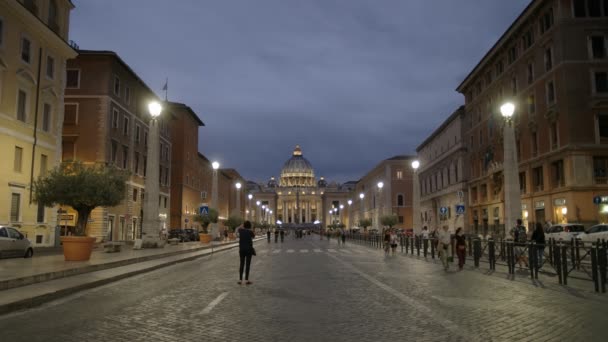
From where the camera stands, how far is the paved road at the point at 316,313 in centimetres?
768

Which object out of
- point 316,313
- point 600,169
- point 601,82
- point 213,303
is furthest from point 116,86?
point 316,313

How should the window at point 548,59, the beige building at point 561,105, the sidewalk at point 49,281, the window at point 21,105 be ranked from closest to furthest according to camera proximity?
the sidewalk at point 49,281 → the window at point 21,105 → the beige building at point 561,105 → the window at point 548,59

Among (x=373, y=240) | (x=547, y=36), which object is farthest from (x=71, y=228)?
(x=547, y=36)

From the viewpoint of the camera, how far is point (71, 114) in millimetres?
44656

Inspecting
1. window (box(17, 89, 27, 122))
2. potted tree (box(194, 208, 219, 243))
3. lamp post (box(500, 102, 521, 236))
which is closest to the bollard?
lamp post (box(500, 102, 521, 236))

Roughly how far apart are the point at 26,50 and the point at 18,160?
6484 mm

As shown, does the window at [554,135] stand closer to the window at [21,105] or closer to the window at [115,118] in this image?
the window at [115,118]

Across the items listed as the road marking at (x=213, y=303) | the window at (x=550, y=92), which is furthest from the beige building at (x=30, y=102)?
the window at (x=550, y=92)

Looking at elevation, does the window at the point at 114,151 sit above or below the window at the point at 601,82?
below

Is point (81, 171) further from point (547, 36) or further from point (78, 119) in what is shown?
point (547, 36)

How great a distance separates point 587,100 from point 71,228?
132 feet

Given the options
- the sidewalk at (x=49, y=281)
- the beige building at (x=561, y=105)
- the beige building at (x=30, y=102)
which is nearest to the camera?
the sidewalk at (x=49, y=281)

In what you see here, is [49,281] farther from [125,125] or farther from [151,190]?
[125,125]

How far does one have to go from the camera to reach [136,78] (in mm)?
51656
